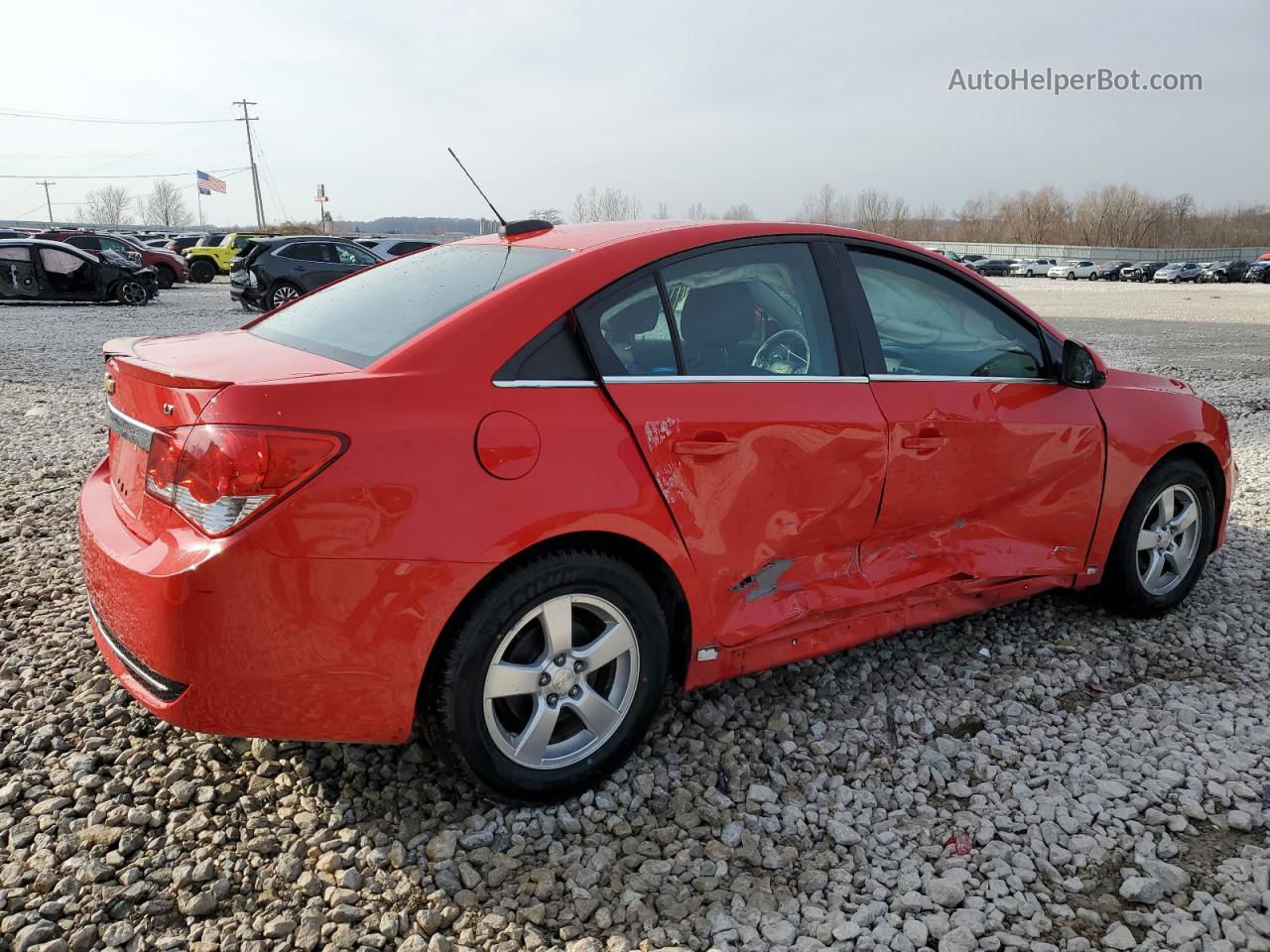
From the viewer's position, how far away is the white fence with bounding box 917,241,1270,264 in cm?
8325

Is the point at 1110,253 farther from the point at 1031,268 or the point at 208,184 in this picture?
the point at 208,184

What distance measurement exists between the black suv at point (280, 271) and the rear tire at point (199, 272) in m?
12.7

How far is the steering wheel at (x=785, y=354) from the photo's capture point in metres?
2.91

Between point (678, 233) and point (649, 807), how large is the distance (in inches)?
67.7

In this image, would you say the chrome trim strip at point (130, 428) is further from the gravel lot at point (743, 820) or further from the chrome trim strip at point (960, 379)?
the chrome trim strip at point (960, 379)

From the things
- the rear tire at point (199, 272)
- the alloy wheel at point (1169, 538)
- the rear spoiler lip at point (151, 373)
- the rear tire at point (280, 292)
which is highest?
the rear tire at point (199, 272)

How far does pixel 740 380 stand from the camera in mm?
2809

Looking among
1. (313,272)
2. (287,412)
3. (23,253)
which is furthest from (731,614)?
(23,253)

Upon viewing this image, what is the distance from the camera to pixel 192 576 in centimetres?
218

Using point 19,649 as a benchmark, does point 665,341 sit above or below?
above

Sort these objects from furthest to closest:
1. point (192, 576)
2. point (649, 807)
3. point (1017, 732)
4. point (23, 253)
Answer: point (23, 253)
point (1017, 732)
point (649, 807)
point (192, 576)

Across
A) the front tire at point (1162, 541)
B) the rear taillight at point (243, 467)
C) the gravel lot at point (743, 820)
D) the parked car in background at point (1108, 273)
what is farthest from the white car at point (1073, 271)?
the rear taillight at point (243, 467)

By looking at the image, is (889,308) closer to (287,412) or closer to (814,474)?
(814,474)

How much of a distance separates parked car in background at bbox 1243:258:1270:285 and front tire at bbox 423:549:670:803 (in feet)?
191
